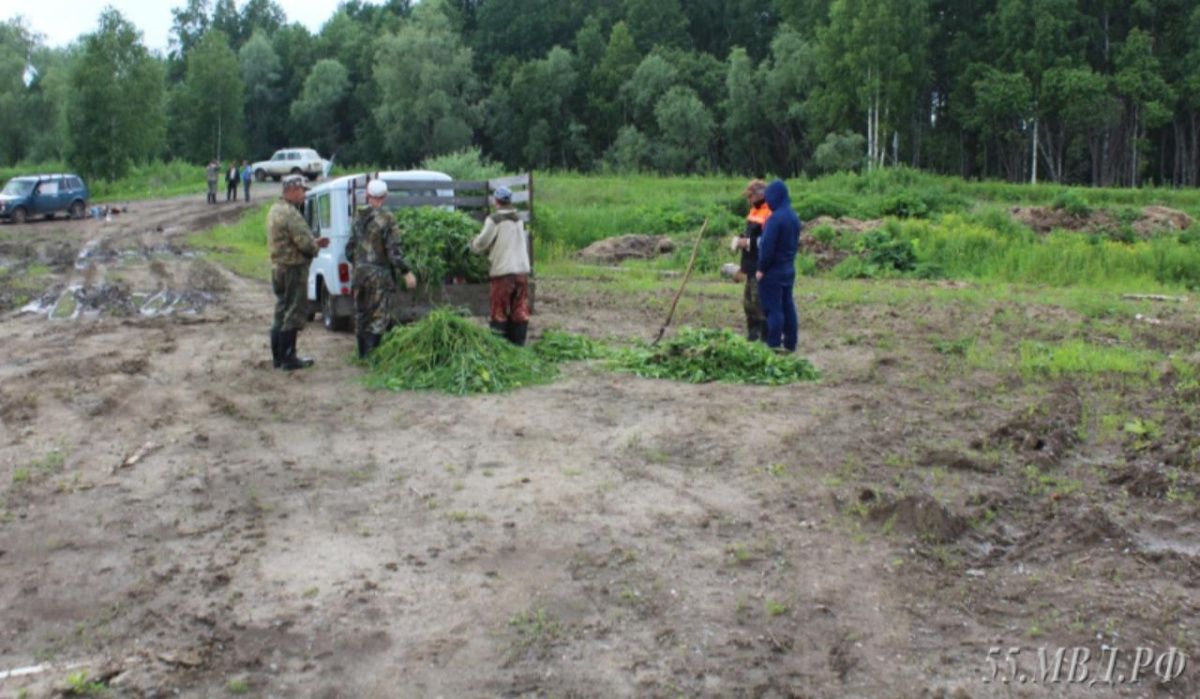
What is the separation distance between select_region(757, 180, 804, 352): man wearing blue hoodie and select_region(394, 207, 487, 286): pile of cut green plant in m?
3.11

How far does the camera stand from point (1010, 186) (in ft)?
143

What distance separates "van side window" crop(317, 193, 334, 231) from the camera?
14008mm

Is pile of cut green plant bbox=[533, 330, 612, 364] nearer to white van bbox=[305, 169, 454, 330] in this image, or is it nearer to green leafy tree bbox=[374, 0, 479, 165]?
white van bbox=[305, 169, 454, 330]

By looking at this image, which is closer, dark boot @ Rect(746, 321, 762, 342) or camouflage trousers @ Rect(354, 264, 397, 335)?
camouflage trousers @ Rect(354, 264, 397, 335)

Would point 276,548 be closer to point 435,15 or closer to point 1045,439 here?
point 1045,439

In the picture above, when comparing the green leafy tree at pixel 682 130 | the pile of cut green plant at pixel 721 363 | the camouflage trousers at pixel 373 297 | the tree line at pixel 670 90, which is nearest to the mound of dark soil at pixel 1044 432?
the pile of cut green plant at pixel 721 363

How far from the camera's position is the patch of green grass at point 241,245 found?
79.0 ft

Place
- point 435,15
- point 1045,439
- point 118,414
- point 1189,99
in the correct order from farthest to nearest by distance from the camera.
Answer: point 435,15
point 1189,99
point 118,414
point 1045,439

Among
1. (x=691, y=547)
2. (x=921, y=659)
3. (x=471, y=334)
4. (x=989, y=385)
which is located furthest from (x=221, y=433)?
(x=989, y=385)

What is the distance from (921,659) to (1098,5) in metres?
64.2

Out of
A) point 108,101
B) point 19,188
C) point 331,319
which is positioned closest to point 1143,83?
point 108,101

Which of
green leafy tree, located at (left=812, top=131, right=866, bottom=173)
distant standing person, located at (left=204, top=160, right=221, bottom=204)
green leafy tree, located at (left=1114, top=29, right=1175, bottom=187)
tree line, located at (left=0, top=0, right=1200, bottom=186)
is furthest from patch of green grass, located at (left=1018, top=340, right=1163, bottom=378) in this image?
green leafy tree, located at (left=1114, top=29, right=1175, bottom=187)

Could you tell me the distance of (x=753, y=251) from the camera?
12.9 meters

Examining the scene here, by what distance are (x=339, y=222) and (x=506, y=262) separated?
299 centimetres
